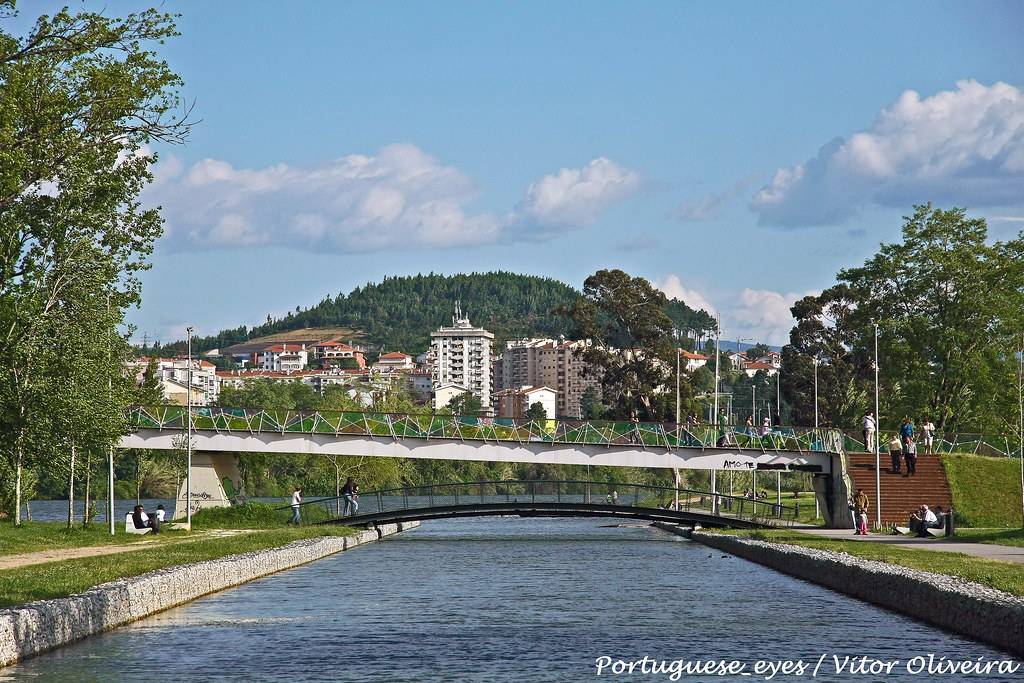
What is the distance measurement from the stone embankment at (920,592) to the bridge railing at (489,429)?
2389 cm

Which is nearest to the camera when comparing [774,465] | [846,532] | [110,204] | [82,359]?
[110,204]

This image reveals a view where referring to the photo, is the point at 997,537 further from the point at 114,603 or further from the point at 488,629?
the point at 114,603

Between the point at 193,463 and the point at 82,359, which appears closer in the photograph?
the point at 82,359

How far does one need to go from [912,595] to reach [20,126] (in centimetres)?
2168

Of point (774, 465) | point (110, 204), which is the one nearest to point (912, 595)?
point (110, 204)

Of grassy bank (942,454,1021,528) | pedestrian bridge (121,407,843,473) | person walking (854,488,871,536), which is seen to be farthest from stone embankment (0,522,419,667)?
grassy bank (942,454,1021,528)

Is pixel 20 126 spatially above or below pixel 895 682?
above

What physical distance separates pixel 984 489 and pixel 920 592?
3935 cm

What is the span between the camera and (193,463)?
66.7m

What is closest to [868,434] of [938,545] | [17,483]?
[938,545]

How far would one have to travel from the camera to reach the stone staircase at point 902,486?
61.8 metres

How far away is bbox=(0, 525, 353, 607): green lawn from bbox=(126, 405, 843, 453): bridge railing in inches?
568

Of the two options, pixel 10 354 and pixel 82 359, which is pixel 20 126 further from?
pixel 82 359

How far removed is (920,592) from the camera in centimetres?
2692
